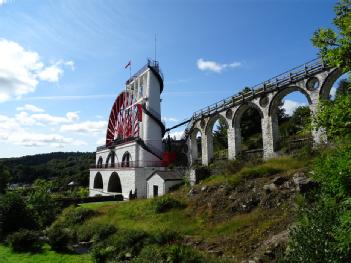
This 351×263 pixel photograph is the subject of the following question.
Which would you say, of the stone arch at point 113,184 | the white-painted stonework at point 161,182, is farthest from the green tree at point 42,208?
the stone arch at point 113,184

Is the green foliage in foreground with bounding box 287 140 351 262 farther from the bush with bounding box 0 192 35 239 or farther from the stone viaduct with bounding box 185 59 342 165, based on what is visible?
the bush with bounding box 0 192 35 239

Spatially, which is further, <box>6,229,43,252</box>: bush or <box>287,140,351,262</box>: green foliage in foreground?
<box>6,229,43,252</box>: bush

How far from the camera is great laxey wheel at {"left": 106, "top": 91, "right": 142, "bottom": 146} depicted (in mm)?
44594

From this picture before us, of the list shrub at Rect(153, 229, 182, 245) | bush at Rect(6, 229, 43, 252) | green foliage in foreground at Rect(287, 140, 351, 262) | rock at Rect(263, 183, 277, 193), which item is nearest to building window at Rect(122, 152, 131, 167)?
bush at Rect(6, 229, 43, 252)

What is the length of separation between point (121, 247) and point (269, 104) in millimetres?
15458

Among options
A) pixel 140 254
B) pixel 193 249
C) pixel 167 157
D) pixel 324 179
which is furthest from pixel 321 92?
pixel 167 157

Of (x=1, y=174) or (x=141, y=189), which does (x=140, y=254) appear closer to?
(x=141, y=189)

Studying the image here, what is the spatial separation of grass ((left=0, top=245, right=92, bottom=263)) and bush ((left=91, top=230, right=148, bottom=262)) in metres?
0.83

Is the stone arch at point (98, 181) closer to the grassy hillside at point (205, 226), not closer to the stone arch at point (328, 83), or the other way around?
the grassy hillside at point (205, 226)

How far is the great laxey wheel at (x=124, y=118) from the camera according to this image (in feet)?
146

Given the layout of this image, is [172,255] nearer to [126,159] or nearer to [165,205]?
[165,205]

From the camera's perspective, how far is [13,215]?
71.6 feet

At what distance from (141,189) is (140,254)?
19.5m

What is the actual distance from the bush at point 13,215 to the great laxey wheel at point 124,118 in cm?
2074
